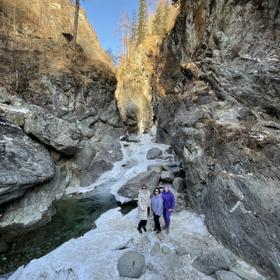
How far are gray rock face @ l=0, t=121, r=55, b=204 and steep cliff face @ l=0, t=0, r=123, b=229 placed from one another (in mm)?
55

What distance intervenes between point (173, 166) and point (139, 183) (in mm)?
4056

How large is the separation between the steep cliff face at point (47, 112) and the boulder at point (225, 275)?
9991mm

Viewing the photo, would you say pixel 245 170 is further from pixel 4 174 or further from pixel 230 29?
pixel 4 174

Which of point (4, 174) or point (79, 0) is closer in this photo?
point (4, 174)

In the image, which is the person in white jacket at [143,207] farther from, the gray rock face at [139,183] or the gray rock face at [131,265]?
the gray rock face at [139,183]

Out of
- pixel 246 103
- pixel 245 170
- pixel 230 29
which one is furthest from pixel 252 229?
pixel 230 29

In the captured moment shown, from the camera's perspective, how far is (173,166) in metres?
19.8

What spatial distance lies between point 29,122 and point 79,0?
69.4 feet

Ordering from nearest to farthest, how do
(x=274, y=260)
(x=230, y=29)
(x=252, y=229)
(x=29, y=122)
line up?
(x=274, y=260) < (x=252, y=229) < (x=230, y=29) < (x=29, y=122)

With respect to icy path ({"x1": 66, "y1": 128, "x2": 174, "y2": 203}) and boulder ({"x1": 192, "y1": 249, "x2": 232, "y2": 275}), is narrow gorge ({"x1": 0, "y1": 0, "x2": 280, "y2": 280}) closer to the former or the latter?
boulder ({"x1": 192, "y1": 249, "x2": 232, "y2": 275})

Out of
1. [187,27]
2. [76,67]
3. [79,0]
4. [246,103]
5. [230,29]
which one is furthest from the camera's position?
[79,0]

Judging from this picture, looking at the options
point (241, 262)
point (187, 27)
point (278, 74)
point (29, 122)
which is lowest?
point (241, 262)

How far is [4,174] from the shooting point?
1274 centimetres

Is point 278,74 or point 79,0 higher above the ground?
point 79,0
